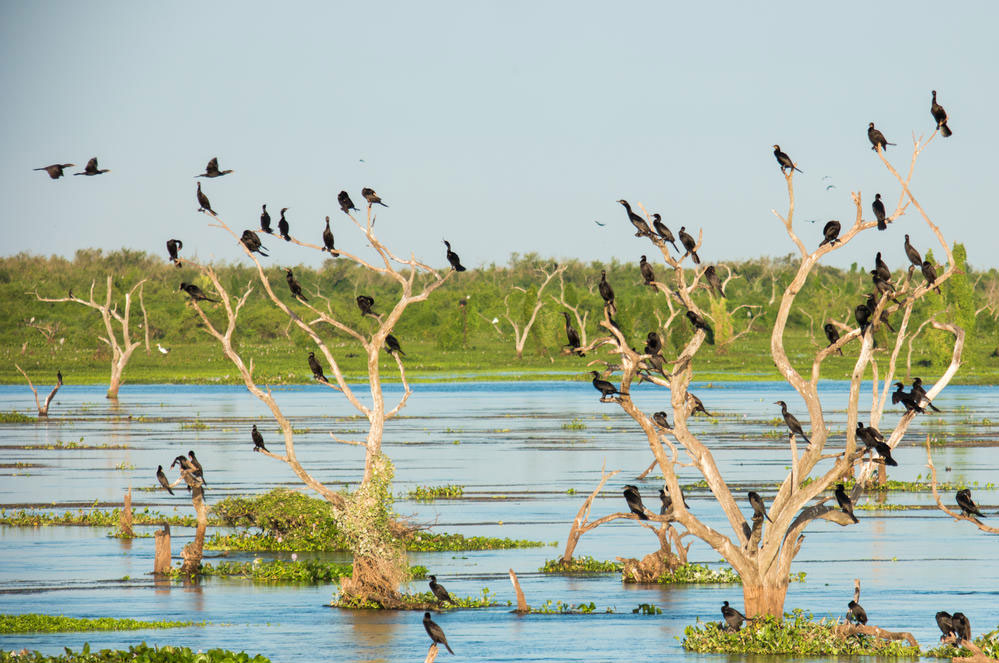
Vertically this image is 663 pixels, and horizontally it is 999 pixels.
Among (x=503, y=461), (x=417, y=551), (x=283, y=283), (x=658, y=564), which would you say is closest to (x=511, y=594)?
(x=658, y=564)

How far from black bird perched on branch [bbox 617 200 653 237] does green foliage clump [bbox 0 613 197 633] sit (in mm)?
9821

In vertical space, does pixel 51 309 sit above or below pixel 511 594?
above

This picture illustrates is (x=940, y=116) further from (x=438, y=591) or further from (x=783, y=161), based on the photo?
(x=438, y=591)

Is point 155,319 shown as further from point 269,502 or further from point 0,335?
point 269,502

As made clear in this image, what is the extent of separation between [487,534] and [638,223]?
15130 mm

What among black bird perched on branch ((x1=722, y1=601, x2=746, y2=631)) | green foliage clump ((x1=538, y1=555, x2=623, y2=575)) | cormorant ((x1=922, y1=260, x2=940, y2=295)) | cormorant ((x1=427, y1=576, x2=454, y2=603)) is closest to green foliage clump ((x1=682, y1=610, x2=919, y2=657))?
black bird perched on branch ((x1=722, y1=601, x2=746, y2=631))

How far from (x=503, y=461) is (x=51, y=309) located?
94036 millimetres

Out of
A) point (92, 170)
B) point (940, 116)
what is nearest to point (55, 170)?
point (92, 170)

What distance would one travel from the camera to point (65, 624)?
72.5ft

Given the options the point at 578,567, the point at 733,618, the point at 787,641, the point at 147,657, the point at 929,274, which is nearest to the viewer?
the point at 147,657

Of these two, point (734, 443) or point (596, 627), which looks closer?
point (596, 627)

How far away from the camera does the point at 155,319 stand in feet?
428

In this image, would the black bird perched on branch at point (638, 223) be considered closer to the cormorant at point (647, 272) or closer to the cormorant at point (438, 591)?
the cormorant at point (647, 272)

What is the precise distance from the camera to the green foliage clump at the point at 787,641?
18156mm
